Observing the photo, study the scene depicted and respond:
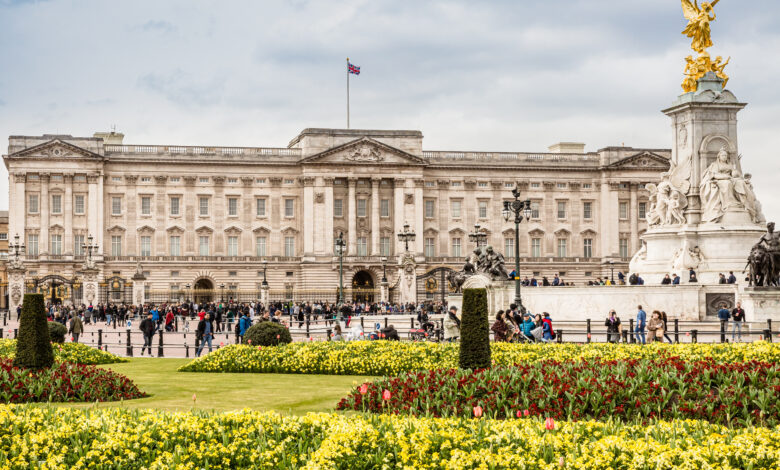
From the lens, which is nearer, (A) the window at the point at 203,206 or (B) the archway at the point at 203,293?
(B) the archway at the point at 203,293

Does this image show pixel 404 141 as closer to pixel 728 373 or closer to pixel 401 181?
pixel 401 181

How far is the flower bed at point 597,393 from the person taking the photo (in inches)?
442

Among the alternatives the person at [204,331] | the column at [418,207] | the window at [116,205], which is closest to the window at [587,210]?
the column at [418,207]

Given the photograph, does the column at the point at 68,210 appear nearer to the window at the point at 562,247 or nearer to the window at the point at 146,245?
the window at the point at 146,245

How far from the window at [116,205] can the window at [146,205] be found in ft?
5.62

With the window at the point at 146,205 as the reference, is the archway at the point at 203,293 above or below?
below

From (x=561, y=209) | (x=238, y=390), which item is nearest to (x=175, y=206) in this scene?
(x=561, y=209)

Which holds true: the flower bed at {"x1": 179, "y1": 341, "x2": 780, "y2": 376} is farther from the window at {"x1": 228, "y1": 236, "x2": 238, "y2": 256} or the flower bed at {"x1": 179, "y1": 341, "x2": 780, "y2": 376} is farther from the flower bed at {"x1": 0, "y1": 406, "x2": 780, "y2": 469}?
the window at {"x1": 228, "y1": 236, "x2": 238, "y2": 256}

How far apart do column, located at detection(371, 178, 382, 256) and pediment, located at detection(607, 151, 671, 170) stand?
19863mm

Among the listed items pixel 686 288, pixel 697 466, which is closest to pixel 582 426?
pixel 697 466

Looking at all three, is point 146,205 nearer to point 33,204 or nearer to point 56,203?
point 56,203

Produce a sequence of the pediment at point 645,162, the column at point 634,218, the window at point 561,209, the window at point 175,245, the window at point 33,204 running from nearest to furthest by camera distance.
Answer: the window at point 33,204, the window at point 175,245, the pediment at point 645,162, the column at point 634,218, the window at point 561,209

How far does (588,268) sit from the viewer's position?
8206cm

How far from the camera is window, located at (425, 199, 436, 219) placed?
80.5 meters
